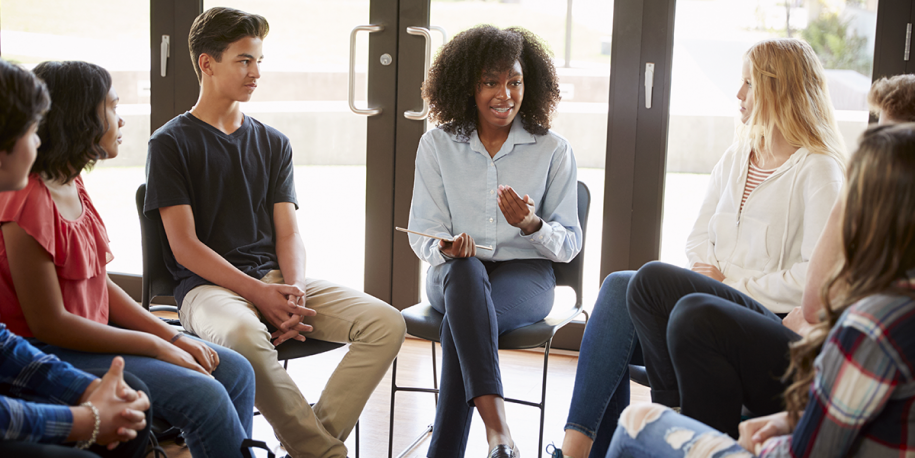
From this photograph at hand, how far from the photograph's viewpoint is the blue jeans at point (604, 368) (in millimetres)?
1748

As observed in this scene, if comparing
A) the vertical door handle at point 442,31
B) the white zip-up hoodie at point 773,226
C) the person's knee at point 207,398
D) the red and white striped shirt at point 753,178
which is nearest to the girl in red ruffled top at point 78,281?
the person's knee at point 207,398

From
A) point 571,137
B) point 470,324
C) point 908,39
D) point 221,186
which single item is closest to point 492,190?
point 470,324

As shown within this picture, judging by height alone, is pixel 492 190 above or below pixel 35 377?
above

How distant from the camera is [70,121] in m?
1.50

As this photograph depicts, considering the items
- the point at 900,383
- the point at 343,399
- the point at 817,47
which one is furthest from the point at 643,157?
the point at 900,383

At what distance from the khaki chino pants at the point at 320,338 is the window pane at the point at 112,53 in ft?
5.97

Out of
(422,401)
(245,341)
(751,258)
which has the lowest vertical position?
(422,401)

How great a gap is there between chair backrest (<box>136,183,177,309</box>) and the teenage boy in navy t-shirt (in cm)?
4

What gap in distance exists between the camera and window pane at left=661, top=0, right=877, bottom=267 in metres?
2.60

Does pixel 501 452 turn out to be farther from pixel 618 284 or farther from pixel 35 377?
pixel 35 377

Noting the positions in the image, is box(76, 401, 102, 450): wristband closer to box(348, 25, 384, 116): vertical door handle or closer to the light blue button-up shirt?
the light blue button-up shirt

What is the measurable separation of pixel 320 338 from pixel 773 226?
1.23 metres

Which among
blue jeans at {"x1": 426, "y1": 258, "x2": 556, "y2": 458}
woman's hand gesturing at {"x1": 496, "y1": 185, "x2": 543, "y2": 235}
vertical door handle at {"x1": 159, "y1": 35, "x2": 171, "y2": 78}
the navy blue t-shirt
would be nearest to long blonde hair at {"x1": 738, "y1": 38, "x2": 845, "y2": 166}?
woman's hand gesturing at {"x1": 496, "y1": 185, "x2": 543, "y2": 235}

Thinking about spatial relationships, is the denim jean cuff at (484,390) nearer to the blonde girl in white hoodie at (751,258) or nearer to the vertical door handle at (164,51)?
the blonde girl in white hoodie at (751,258)
